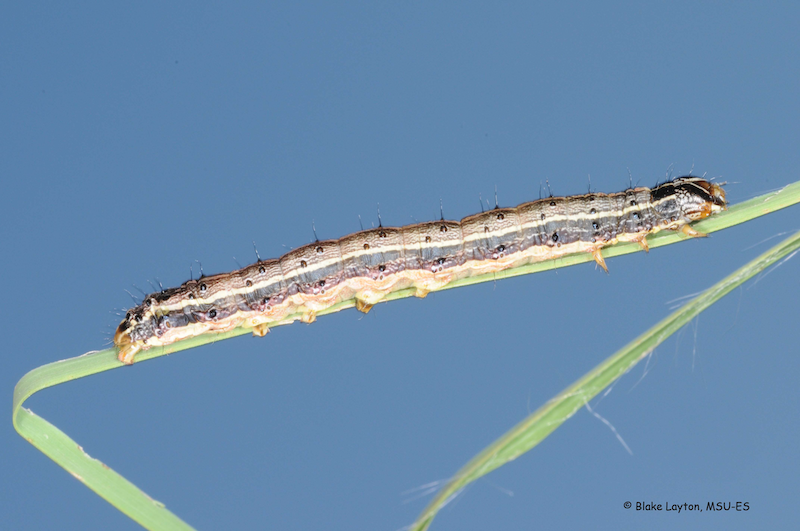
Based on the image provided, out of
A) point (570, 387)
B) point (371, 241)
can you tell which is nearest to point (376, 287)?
point (371, 241)

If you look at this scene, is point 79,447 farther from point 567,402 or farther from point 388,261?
point 567,402

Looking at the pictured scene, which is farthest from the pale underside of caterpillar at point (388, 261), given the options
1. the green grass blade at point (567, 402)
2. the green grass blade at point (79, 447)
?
the green grass blade at point (567, 402)

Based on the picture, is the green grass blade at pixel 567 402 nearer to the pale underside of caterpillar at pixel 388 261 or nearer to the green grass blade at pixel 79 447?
the green grass blade at pixel 79 447

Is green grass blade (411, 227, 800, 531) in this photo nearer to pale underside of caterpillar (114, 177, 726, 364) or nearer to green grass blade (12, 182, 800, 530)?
green grass blade (12, 182, 800, 530)

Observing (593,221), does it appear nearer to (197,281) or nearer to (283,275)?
(283,275)

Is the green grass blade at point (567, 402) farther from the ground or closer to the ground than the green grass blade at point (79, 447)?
closer to the ground

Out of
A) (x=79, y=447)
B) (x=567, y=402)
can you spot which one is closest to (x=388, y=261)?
(x=79, y=447)

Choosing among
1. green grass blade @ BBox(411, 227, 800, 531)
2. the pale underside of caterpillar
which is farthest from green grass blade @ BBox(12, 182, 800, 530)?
green grass blade @ BBox(411, 227, 800, 531)
